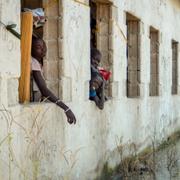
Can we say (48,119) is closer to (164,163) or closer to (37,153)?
(37,153)

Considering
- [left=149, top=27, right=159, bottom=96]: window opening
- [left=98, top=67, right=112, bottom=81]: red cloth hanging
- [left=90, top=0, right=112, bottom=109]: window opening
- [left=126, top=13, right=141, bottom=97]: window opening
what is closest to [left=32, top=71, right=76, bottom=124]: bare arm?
[left=98, top=67, right=112, bottom=81]: red cloth hanging

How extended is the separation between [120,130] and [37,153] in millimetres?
2980

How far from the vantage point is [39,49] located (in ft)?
17.4

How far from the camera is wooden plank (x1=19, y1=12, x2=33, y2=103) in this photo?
4.98m

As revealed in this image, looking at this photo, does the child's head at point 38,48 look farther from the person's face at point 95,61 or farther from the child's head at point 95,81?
the person's face at point 95,61

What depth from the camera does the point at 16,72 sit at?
457 cm

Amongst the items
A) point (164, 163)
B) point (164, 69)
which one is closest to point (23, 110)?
point (164, 163)

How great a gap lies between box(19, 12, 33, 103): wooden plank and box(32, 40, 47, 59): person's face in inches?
9.1

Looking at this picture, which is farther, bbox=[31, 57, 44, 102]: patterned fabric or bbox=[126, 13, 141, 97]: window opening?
bbox=[126, 13, 141, 97]: window opening

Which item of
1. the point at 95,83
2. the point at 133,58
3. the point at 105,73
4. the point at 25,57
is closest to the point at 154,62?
the point at 133,58

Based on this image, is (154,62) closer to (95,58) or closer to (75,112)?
(95,58)

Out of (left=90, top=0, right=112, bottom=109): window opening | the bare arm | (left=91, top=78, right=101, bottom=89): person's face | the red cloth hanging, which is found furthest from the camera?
(left=90, top=0, right=112, bottom=109): window opening

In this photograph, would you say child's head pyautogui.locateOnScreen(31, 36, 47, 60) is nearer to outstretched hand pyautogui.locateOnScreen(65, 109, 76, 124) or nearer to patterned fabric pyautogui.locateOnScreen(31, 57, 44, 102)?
patterned fabric pyautogui.locateOnScreen(31, 57, 44, 102)

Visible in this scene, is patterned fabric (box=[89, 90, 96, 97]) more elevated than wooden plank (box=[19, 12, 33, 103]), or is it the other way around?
wooden plank (box=[19, 12, 33, 103])
